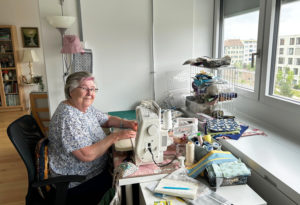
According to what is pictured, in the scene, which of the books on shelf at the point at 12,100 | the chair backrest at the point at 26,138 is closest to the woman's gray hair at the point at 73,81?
the chair backrest at the point at 26,138

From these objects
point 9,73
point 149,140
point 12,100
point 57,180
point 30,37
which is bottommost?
point 12,100

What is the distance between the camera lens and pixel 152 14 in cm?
239

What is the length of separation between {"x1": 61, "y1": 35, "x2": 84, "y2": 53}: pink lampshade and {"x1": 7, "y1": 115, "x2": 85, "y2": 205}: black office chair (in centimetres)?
77

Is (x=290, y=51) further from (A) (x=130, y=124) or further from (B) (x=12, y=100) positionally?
(B) (x=12, y=100)

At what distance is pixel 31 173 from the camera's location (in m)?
1.33

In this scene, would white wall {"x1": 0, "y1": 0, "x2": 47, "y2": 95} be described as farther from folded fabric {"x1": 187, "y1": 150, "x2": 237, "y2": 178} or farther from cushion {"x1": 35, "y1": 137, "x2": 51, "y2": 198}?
folded fabric {"x1": 187, "y1": 150, "x2": 237, "y2": 178}

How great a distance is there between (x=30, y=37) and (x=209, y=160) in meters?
5.13

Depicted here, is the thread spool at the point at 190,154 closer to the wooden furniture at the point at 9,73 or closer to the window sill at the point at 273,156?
the window sill at the point at 273,156

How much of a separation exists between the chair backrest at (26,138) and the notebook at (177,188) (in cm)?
75

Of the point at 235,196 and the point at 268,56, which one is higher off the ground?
the point at 268,56

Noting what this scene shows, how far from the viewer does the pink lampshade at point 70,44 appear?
6.81 ft

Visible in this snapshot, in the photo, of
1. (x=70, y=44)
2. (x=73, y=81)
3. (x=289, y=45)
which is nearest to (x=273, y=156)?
(x=289, y=45)

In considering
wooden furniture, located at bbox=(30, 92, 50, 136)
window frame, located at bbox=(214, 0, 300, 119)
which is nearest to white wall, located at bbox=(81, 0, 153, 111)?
wooden furniture, located at bbox=(30, 92, 50, 136)

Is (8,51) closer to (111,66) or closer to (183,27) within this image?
(111,66)
